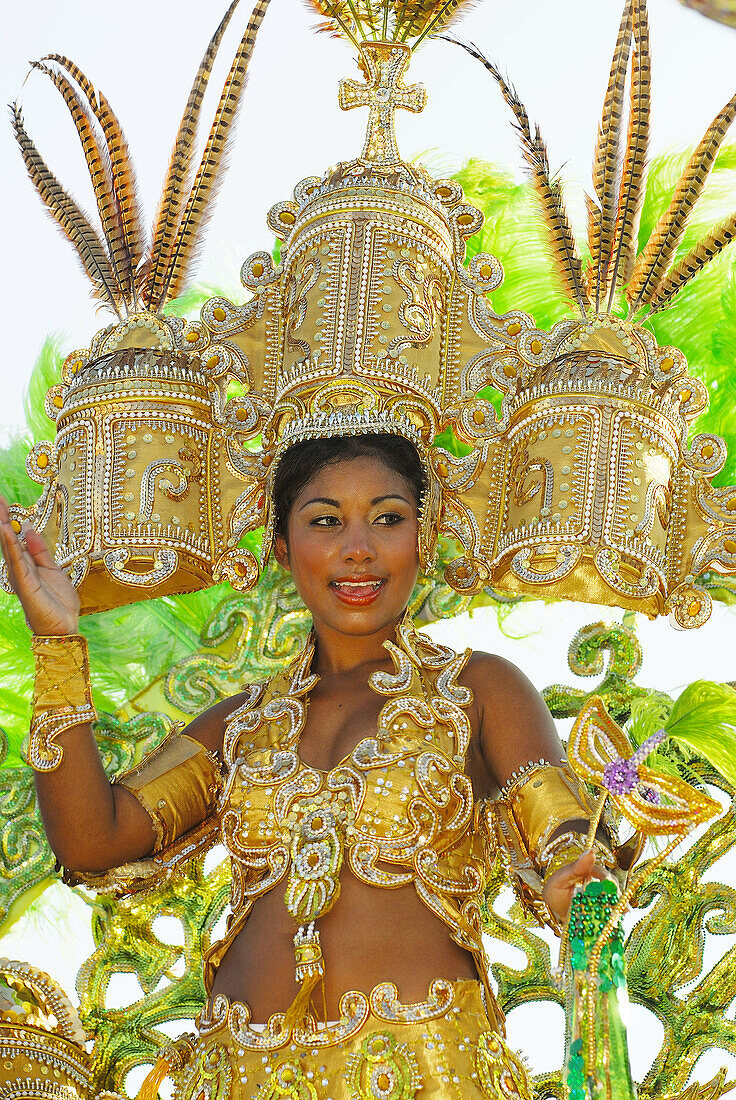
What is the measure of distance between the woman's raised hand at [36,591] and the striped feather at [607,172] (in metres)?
1.76

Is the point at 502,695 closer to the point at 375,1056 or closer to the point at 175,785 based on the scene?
the point at 175,785

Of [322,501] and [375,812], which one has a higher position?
[322,501]

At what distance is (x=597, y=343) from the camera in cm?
409

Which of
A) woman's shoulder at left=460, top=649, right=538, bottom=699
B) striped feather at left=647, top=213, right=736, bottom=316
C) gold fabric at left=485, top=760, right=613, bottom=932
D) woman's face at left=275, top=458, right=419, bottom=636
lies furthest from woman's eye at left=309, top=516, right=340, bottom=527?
striped feather at left=647, top=213, right=736, bottom=316

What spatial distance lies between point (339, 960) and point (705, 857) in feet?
4.80

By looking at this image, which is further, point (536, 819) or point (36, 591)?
point (36, 591)

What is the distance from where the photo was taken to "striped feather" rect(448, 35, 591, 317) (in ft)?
14.0

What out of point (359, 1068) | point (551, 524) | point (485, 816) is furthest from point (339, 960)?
point (551, 524)

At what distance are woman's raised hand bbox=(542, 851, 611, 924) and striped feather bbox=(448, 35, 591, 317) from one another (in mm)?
1832

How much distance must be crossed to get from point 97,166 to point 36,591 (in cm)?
156

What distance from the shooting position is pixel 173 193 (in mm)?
4398

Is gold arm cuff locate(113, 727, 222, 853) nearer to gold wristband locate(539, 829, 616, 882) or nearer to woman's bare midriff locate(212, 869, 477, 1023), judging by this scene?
woman's bare midriff locate(212, 869, 477, 1023)

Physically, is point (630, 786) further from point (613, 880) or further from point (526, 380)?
point (526, 380)

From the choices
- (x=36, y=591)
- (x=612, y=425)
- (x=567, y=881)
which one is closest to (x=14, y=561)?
(x=36, y=591)
